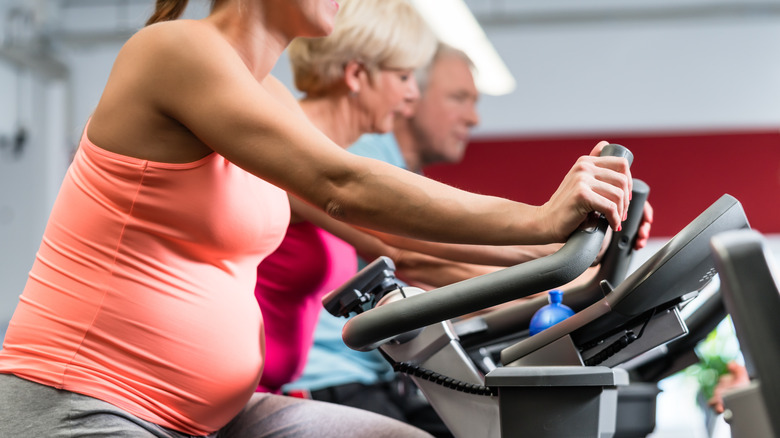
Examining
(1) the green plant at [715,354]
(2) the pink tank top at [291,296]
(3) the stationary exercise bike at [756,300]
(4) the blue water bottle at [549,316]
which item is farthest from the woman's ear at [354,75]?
(1) the green plant at [715,354]

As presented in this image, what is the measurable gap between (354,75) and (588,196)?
4.23ft

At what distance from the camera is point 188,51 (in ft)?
3.44

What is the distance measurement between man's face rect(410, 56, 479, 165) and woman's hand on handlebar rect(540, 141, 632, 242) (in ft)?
7.26

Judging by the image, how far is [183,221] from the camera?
3.66ft

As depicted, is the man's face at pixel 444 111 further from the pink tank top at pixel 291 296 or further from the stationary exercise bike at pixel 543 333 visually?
the stationary exercise bike at pixel 543 333

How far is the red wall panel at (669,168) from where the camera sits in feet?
22.9

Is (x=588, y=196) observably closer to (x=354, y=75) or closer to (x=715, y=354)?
(x=354, y=75)

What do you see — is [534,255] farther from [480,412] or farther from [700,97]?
[700,97]

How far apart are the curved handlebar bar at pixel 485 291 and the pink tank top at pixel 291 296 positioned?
733 millimetres

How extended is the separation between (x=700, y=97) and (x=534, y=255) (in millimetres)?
6218

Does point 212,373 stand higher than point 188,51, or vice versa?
point 188,51

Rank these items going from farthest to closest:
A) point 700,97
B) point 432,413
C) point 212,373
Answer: point 700,97 → point 432,413 → point 212,373

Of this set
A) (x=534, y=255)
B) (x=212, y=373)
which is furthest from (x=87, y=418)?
(x=534, y=255)

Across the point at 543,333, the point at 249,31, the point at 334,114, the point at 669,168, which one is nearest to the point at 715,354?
the point at 334,114
